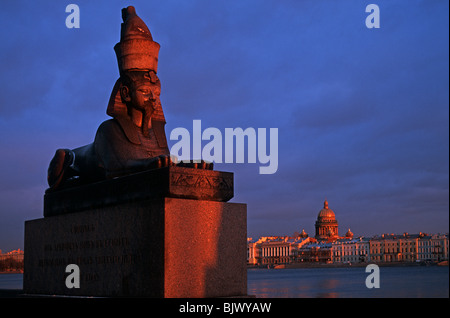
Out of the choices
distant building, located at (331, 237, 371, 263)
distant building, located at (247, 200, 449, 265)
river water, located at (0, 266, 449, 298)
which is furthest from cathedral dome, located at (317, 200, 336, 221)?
river water, located at (0, 266, 449, 298)

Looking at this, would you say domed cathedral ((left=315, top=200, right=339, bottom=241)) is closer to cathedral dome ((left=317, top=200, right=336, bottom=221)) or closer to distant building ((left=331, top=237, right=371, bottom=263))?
cathedral dome ((left=317, top=200, right=336, bottom=221))

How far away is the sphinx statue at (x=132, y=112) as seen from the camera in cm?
659

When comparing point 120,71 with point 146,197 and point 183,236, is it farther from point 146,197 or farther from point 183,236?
point 183,236

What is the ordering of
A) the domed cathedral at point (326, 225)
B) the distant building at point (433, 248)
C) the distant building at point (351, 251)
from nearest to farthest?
the distant building at point (433, 248), the distant building at point (351, 251), the domed cathedral at point (326, 225)

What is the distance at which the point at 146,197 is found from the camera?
5938 mm

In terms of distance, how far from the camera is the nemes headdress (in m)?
6.68

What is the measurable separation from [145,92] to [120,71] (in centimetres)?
41

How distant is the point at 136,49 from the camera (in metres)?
6.68

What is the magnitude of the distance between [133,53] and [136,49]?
5 centimetres

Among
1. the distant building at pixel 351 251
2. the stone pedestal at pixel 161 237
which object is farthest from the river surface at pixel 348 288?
the distant building at pixel 351 251

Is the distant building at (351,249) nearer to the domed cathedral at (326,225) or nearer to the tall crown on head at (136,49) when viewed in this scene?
the domed cathedral at (326,225)

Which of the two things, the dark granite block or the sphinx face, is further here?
the sphinx face

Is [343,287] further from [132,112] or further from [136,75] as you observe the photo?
[136,75]
